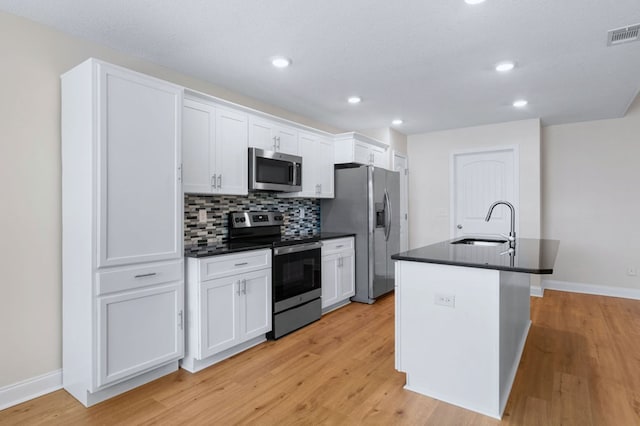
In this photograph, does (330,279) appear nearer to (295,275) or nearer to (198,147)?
(295,275)

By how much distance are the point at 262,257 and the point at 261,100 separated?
1.81 m

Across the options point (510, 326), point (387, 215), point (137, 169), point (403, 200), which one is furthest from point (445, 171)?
point (137, 169)

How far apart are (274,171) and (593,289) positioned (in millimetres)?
4676

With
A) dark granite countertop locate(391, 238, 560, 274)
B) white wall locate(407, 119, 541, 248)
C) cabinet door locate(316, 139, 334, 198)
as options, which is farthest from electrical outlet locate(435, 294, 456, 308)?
white wall locate(407, 119, 541, 248)

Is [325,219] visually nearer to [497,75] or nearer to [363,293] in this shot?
[363,293]

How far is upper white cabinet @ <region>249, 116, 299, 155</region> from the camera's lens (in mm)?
3428

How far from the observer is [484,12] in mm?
2148

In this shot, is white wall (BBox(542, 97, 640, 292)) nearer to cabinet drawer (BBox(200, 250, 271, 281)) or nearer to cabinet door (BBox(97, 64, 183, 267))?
cabinet drawer (BBox(200, 250, 271, 281))

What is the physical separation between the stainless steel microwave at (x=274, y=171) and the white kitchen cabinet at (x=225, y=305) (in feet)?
2.30

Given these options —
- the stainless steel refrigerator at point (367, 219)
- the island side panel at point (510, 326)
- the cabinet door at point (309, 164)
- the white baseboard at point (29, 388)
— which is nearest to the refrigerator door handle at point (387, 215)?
the stainless steel refrigerator at point (367, 219)

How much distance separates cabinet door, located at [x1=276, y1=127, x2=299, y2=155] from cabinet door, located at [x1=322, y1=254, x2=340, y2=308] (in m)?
1.23

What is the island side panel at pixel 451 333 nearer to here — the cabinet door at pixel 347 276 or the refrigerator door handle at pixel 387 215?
the cabinet door at pixel 347 276

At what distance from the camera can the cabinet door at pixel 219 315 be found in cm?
261

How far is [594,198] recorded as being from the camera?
4.88 metres
